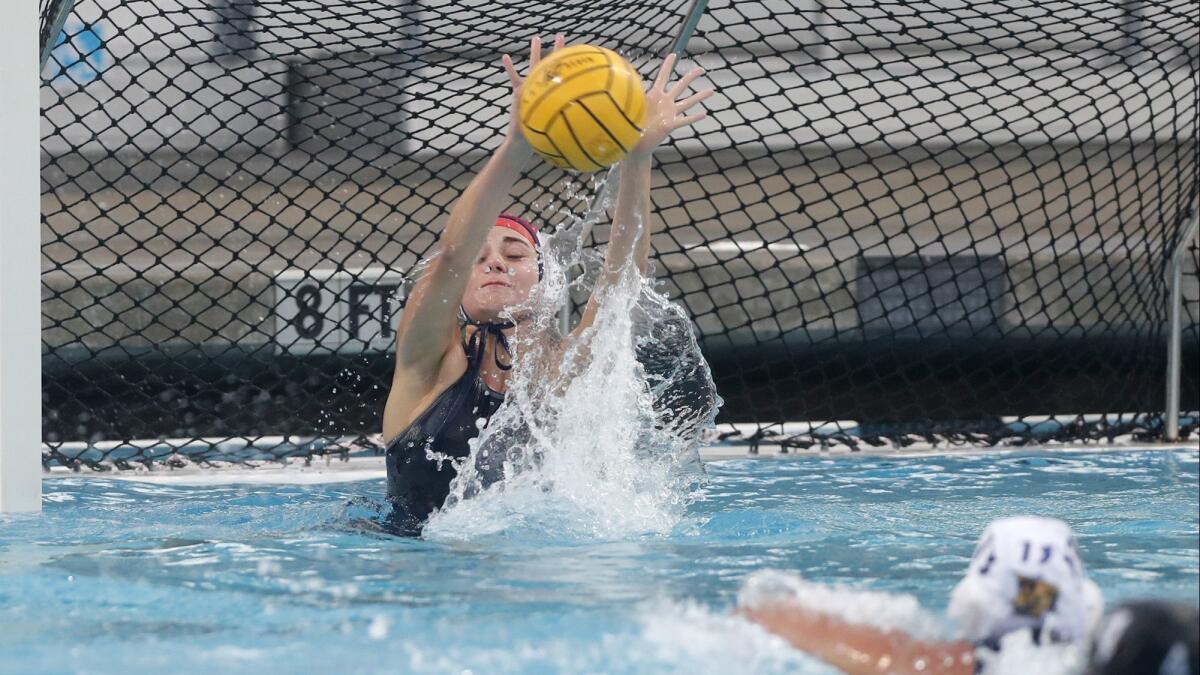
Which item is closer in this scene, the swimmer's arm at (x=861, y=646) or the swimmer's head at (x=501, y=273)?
the swimmer's arm at (x=861, y=646)

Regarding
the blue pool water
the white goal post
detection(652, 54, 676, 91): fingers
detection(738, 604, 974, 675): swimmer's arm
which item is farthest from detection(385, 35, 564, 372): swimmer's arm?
detection(738, 604, 974, 675): swimmer's arm

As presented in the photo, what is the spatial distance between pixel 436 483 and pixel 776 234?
3353 mm

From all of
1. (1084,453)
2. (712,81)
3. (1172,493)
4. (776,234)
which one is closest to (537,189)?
(712,81)

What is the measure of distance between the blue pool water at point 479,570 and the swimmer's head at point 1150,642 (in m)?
0.48

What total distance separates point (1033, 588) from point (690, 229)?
4495 mm

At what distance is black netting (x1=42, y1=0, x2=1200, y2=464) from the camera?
15.3 ft

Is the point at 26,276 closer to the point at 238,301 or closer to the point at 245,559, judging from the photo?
the point at 245,559

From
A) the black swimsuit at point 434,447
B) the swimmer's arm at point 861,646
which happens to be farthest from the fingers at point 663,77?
the swimmer's arm at point 861,646

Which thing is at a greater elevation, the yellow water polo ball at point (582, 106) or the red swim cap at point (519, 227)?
the yellow water polo ball at point (582, 106)

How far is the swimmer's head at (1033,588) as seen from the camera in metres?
1.61

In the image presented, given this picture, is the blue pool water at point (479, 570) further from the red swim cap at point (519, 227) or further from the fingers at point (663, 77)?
the fingers at point (663, 77)

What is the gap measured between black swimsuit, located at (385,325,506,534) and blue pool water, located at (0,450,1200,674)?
0.40 ft

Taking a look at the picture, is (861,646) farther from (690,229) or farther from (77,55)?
(77,55)

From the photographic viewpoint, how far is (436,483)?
3.14 m
